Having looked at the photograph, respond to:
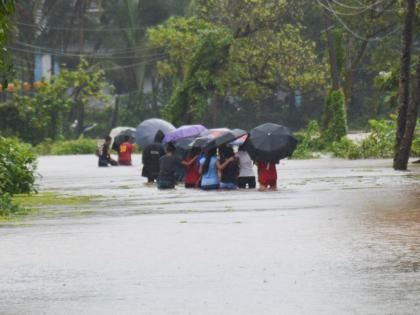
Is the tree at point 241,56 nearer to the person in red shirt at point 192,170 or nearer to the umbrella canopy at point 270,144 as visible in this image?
the person in red shirt at point 192,170

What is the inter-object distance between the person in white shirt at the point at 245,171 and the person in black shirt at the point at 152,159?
11.5 feet

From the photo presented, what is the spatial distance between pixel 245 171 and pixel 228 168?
55 centimetres

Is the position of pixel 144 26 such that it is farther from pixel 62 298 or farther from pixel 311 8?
pixel 62 298

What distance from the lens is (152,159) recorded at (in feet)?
102

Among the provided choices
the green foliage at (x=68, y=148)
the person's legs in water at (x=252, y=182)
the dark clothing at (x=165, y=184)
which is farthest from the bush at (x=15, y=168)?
the green foliage at (x=68, y=148)

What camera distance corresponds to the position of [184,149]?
29.6 metres

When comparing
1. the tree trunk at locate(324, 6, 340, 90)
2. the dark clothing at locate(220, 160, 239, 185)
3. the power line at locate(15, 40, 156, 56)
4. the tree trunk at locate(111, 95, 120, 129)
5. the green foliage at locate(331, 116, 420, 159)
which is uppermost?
the power line at locate(15, 40, 156, 56)

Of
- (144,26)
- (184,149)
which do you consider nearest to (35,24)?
(144,26)

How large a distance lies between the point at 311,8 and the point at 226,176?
175 feet

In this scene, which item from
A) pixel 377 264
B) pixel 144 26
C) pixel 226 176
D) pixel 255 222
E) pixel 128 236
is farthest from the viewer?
pixel 144 26

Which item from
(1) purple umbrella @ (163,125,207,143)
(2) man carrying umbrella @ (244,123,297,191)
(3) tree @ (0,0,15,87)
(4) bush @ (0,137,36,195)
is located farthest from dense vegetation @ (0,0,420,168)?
(3) tree @ (0,0,15,87)

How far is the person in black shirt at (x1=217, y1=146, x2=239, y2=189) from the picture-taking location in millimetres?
27469

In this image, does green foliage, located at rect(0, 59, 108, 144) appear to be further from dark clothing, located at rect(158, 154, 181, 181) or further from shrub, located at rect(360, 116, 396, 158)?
dark clothing, located at rect(158, 154, 181, 181)

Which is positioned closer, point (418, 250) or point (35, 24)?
point (418, 250)
